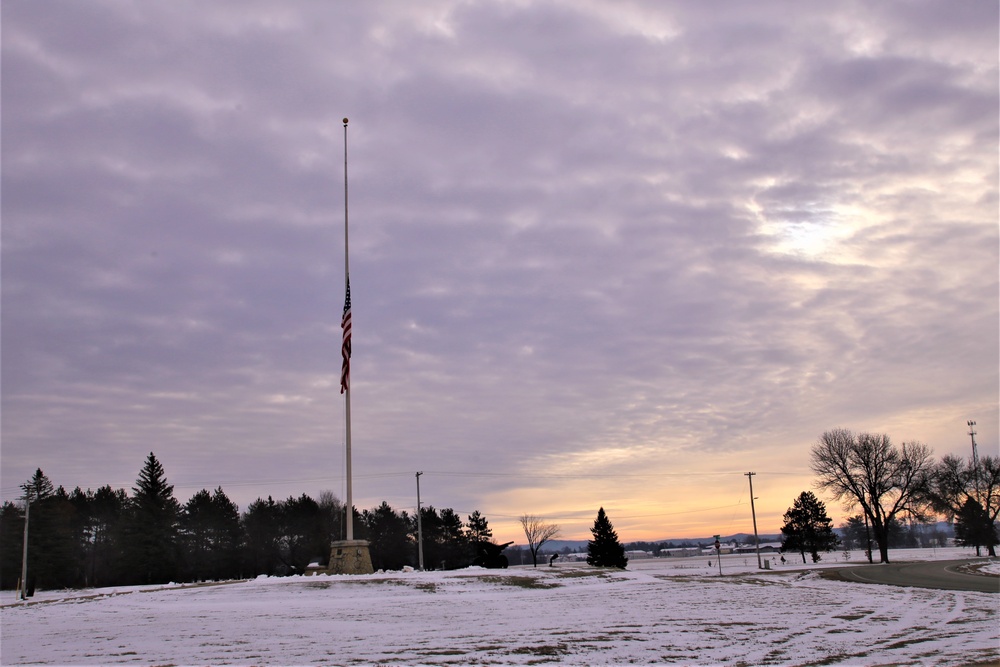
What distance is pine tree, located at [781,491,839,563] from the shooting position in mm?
97000

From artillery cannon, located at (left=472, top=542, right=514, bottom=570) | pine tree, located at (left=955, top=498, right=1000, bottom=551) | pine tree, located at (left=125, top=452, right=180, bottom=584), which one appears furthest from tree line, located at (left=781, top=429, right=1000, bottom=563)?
pine tree, located at (left=125, top=452, right=180, bottom=584)

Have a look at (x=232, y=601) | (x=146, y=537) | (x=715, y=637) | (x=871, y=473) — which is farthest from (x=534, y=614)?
(x=146, y=537)

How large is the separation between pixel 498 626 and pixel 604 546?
2611 inches

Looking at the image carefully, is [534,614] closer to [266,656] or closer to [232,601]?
[266,656]

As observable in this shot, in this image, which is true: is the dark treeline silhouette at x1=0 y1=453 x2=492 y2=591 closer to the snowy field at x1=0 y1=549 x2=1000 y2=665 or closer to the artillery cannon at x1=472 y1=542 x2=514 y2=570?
the artillery cannon at x1=472 y1=542 x2=514 y2=570

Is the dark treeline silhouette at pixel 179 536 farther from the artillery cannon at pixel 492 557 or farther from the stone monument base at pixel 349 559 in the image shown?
the stone monument base at pixel 349 559

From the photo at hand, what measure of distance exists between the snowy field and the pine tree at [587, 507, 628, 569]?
50.5 metres

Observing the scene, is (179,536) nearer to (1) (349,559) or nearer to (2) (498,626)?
(1) (349,559)

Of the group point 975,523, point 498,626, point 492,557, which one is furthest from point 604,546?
point 498,626

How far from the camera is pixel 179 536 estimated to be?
81062 millimetres

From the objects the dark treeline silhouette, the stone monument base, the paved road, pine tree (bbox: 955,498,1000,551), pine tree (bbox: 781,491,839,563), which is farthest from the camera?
pine tree (bbox: 781,491,839,563)

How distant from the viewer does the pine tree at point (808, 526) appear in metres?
97.0

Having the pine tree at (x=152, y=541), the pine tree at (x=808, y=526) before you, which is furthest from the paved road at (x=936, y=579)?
the pine tree at (x=152, y=541)

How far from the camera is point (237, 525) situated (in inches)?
3445
